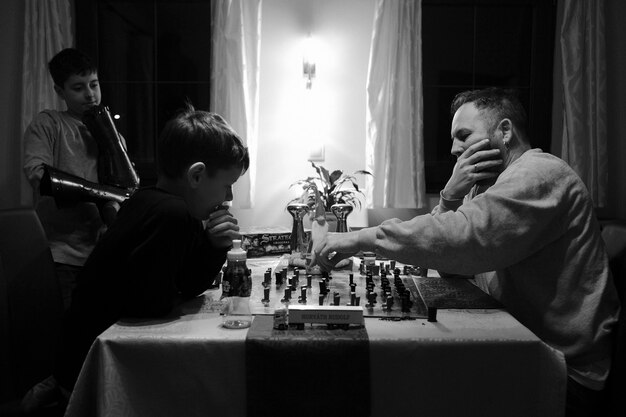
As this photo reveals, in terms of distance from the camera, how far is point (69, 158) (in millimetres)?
2457

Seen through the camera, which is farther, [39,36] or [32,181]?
[39,36]

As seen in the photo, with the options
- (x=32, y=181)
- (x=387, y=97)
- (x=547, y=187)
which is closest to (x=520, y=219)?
(x=547, y=187)

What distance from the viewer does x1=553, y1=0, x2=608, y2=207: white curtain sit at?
3250 mm

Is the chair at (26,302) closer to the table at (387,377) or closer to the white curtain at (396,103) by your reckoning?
the table at (387,377)

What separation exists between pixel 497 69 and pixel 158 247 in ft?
9.46

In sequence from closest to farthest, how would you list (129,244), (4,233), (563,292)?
(129,244) < (563,292) < (4,233)

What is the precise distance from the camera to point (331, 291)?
1728 mm

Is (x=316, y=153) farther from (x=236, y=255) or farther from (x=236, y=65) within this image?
(x=236, y=255)

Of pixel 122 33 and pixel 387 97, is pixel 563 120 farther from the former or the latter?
pixel 122 33

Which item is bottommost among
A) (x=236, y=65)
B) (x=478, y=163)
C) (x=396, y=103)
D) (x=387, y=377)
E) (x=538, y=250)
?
(x=387, y=377)

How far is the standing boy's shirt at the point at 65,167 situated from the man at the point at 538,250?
1.20 metres

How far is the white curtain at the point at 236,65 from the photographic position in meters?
3.36

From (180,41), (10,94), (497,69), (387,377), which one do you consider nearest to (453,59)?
(497,69)

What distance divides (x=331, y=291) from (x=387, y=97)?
1890 millimetres
